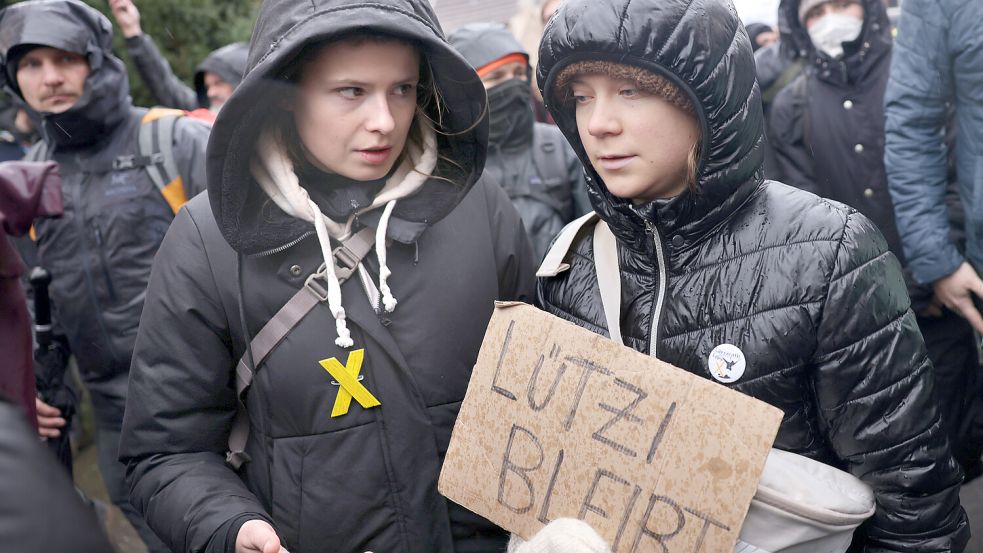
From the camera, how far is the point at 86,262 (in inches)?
147

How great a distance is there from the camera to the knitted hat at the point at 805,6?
13.2 feet

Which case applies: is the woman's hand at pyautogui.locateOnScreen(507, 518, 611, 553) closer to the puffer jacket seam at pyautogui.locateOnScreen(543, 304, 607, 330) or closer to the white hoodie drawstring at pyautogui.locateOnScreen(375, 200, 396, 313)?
the puffer jacket seam at pyautogui.locateOnScreen(543, 304, 607, 330)

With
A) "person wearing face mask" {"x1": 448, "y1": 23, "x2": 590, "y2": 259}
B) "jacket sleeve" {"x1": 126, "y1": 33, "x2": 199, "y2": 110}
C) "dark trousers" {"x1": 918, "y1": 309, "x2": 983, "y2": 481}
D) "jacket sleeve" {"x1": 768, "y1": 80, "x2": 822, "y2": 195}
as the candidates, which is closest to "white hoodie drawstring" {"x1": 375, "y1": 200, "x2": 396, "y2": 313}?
"person wearing face mask" {"x1": 448, "y1": 23, "x2": 590, "y2": 259}

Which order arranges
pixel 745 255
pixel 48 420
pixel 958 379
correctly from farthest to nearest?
pixel 48 420 → pixel 958 379 → pixel 745 255

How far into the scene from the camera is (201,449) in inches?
83.7

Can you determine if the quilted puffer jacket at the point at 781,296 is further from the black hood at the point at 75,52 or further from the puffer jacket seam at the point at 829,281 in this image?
the black hood at the point at 75,52

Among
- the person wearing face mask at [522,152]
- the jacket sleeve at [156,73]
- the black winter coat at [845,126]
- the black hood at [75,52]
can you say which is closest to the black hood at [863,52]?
the black winter coat at [845,126]

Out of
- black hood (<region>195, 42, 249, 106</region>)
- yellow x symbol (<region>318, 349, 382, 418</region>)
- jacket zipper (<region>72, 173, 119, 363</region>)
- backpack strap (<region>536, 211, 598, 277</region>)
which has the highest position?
backpack strap (<region>536, 211, 598, 277</region>)

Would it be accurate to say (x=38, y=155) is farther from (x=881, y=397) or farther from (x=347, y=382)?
(x=881, y=397)

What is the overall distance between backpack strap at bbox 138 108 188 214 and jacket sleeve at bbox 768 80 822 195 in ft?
8.39

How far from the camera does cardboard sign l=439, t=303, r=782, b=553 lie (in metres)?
1.56

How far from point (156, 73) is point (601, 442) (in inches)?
182

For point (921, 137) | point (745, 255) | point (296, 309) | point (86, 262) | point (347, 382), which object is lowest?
point (86, 262)

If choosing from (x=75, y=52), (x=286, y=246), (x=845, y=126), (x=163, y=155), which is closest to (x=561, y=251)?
(x=286, y=246)
